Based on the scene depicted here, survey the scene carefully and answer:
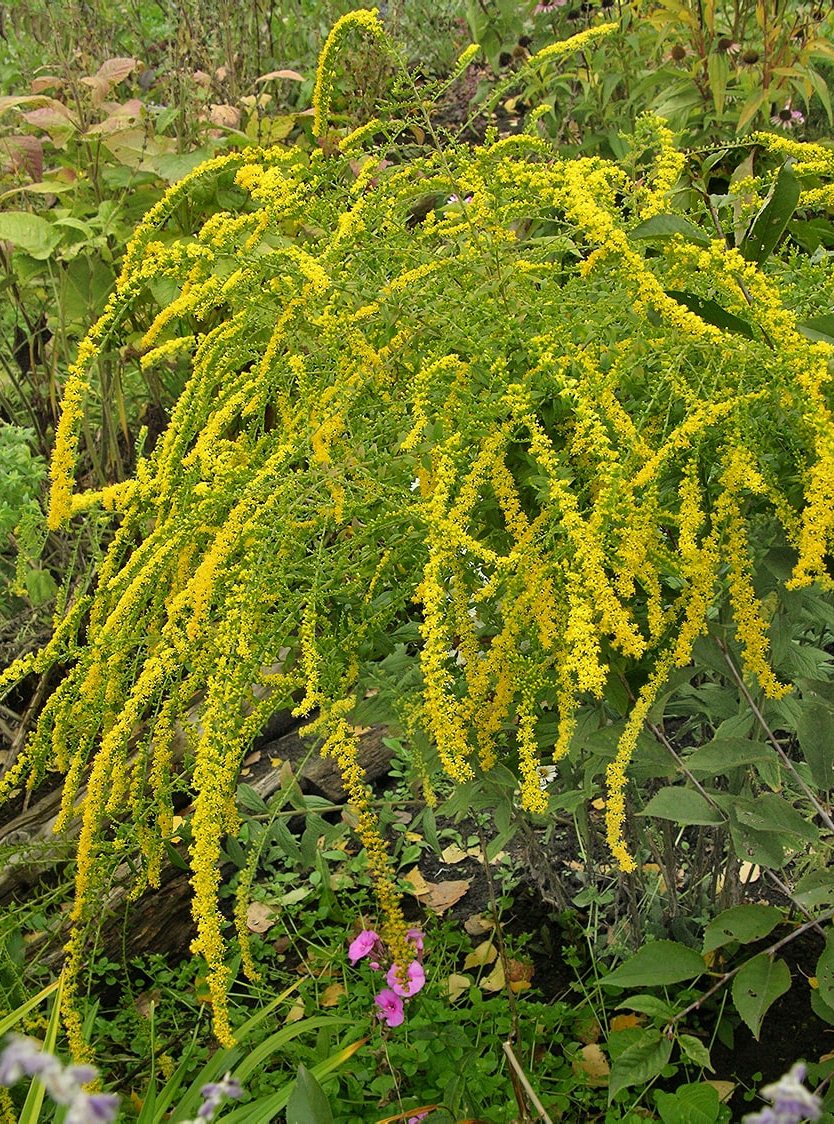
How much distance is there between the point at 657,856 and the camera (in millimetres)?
2137

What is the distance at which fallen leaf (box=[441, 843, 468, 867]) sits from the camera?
2.76 meters

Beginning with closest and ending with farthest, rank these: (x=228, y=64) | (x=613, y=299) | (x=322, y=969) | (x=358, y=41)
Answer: (x=613, y=299) → (x=322, y=969) → (x=228, y=64) → (x=358, y=41)

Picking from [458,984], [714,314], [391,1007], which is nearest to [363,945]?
[391,1007]

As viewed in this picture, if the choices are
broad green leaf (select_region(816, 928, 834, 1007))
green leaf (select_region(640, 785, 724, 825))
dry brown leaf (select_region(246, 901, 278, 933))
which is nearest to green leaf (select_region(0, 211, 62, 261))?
dry brown leaf (select_region(246, 901, 278, 933))

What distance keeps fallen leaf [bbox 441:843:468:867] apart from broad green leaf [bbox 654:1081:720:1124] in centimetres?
102

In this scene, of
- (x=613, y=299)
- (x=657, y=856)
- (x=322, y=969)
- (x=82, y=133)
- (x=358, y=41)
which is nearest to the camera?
(x=613, y=299)

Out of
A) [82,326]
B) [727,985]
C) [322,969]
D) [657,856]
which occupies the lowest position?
[322,969]

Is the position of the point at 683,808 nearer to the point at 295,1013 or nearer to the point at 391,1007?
the point at 391,1007

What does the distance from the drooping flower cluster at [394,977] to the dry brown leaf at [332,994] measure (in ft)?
0.57

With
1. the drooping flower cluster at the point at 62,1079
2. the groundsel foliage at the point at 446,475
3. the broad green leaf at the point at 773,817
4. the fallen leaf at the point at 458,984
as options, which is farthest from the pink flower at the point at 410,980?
the drooping flower cluster at the point at 62,1079

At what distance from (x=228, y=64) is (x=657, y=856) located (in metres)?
3.33

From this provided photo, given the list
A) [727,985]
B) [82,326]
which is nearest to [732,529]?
[727,985]

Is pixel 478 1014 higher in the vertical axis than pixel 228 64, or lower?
lower

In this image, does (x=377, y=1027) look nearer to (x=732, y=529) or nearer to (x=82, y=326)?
(x=732, y=529)
